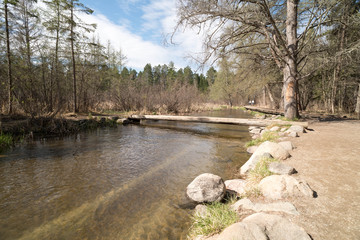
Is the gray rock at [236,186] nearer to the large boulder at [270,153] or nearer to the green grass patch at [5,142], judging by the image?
the large boulder at [270,153]

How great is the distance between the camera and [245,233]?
1598mm

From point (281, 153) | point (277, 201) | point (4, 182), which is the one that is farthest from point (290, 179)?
point (4, 182)

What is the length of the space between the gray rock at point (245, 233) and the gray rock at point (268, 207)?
63 centimetres

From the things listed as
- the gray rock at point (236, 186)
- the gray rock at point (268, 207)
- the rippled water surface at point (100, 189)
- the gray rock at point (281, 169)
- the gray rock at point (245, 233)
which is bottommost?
the rippled water surface at point (100, 189)

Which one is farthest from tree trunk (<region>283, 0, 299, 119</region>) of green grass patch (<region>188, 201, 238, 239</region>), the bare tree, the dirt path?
green grass patch (<region>188, 201, 238, 239</region>)

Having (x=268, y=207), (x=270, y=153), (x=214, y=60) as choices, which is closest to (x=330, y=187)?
(x=268, y=207)

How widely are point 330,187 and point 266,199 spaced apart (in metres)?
0.98

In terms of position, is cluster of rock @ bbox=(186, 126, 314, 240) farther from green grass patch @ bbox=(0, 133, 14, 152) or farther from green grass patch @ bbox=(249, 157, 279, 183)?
green grass patch @ bbox=(0, 133, 14, 152)

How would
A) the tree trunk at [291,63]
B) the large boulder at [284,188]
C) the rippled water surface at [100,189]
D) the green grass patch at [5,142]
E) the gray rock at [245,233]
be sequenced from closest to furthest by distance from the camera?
the gray rock at [245,233]
the large boulder at [284,188]
the rippled water surface at [100,189]
the green grass patch at [5,142]
the tree trunk at [291,63]

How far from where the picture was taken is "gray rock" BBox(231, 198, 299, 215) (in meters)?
2.06

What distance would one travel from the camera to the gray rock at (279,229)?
1.56m

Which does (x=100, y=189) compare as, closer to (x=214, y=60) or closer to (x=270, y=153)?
(x=270, y=153)

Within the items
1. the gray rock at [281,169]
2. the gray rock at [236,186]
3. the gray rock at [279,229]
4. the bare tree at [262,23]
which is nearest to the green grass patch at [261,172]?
the gray rock at [281,169]

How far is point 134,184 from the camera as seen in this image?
3881 millimetres
